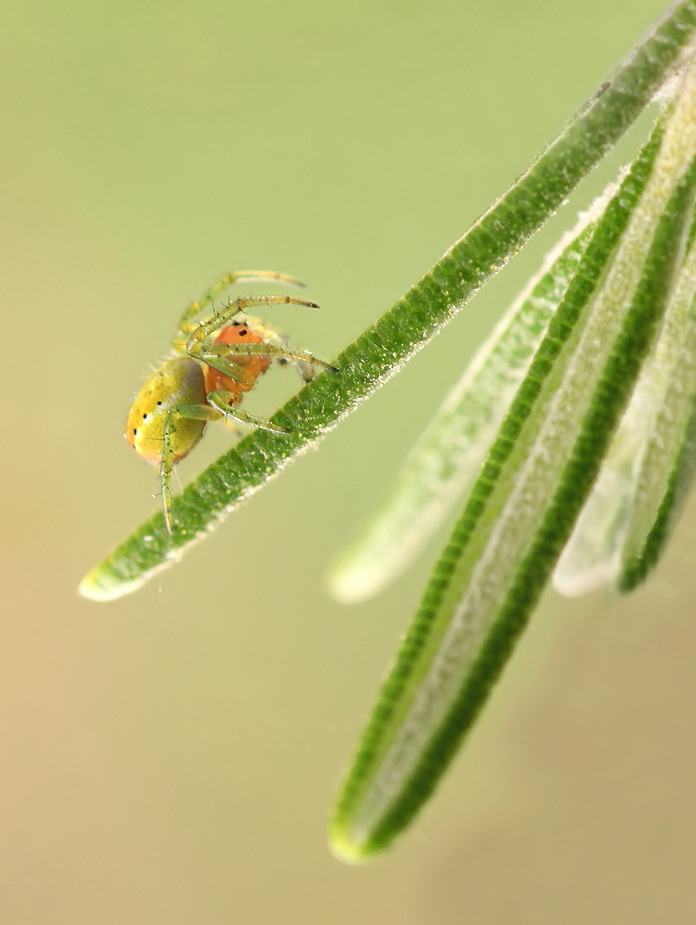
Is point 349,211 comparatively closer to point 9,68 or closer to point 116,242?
point 116,242

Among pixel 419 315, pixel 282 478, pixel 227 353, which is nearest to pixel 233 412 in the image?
pixel 227 353

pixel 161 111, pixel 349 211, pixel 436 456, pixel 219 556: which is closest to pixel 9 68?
pixel 161 111

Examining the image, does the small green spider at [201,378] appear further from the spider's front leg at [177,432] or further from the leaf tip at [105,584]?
→ the leaf tip at [105,584]

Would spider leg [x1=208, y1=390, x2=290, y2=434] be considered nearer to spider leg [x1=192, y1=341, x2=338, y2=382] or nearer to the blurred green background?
spider leg [x1=192, y1=341, x2=338, y2=382]

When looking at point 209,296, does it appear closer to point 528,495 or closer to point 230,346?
point 230,346

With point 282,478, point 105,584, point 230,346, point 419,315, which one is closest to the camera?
point 419,315

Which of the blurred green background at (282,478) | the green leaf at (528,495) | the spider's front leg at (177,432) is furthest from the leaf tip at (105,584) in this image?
the blurred green background at (282,478)
